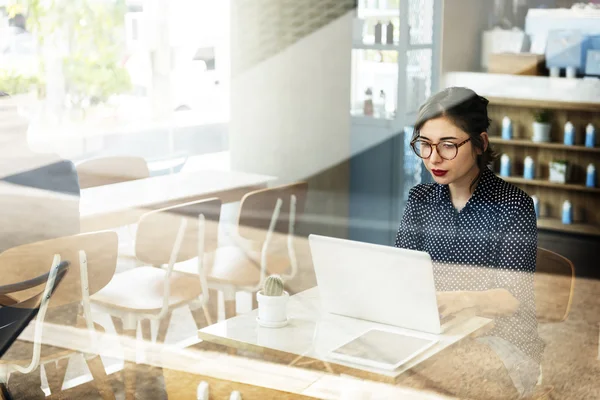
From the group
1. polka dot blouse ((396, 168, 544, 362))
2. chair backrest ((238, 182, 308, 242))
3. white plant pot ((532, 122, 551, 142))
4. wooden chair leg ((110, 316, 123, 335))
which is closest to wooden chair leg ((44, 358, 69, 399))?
wooden chair leg ((110, 316, 123, 335))

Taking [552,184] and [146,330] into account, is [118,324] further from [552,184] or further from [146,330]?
[552,184]

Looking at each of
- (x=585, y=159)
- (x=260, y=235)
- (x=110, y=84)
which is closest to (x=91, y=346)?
(x=260, y=235)

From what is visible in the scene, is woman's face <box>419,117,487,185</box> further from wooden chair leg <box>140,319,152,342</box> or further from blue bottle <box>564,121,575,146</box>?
blue bottle <box>564,121,575,146</box>

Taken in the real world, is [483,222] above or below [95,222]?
above

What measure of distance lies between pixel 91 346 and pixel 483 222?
1.74 metres

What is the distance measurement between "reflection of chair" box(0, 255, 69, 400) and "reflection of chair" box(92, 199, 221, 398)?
0.68 feet

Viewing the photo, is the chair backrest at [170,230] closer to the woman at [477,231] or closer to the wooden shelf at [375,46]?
the woman at [477,231]

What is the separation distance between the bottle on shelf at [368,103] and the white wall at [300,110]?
0.12 m

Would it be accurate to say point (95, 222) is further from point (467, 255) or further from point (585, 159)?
point (585, 159)

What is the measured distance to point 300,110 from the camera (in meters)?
4.56

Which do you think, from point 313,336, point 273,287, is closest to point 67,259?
point 273,287

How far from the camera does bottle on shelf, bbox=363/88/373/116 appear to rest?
175 inches

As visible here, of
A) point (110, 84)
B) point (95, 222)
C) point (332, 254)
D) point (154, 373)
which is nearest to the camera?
point (332, 254)

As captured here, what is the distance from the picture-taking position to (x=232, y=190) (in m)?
3.59
